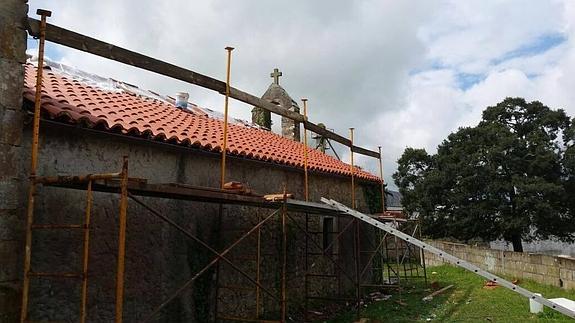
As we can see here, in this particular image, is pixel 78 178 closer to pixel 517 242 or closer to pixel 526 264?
pixel 526 264

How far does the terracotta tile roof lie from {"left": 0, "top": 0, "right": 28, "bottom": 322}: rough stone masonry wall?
15.3 inches

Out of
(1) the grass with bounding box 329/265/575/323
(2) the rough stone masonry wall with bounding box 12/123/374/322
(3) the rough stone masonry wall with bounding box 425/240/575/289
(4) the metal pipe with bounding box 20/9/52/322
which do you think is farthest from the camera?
(3) the rough stone masonry wall with bounding box 425/240/575/289

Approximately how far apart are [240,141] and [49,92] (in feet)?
13.5

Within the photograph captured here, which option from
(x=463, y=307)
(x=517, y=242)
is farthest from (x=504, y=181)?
(x=463, y=307)

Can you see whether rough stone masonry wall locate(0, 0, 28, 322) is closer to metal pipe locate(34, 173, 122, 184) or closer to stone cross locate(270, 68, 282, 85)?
metal pipe locate(34, 173, 122, 184)

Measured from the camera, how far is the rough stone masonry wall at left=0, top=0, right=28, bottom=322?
473cm

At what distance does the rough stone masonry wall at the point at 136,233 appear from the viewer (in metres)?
5.69

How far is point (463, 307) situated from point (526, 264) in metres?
4.97

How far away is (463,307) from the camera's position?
36.8 feet

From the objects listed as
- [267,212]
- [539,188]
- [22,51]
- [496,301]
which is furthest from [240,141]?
[539,188]

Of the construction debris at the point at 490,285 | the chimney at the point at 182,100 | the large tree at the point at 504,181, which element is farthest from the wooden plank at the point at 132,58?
the large tree at the point at 504,181

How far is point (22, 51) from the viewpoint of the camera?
199 inches

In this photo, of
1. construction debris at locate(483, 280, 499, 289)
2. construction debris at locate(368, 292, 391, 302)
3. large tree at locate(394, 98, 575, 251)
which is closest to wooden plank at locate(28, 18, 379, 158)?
construction debris at locate(368, 292, 391, 302)

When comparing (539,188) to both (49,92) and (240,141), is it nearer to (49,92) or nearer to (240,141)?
(240,141)
